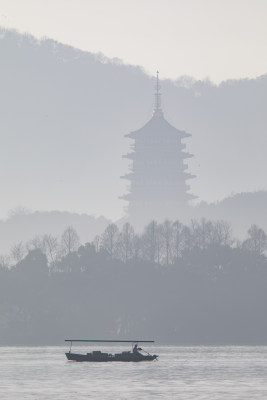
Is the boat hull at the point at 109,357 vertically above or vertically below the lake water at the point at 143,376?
above

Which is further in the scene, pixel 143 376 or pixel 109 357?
pixel 109 357

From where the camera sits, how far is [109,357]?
16388cm

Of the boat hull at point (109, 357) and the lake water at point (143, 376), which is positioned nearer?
the lake water at point (143, 376)

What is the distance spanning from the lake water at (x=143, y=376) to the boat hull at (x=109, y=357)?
55 centimetres

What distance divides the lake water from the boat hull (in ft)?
1.80

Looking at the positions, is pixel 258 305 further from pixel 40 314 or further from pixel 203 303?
pixel 40 314

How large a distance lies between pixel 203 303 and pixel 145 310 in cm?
642

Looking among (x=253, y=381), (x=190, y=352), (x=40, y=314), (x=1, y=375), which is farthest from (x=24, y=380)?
(x=40, y=314)

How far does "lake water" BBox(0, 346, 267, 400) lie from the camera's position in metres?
132

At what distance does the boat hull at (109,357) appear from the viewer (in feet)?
536

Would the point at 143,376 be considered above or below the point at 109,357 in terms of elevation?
below

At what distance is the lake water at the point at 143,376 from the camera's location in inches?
5187

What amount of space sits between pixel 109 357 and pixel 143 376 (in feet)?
51.0

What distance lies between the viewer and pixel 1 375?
495ft
